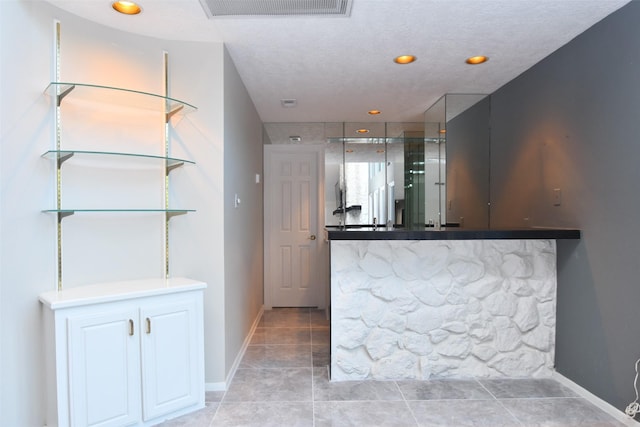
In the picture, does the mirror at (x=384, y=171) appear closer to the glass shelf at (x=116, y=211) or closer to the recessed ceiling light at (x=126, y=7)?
the glass shelf at (x=116, y=211)

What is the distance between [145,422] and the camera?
198cm

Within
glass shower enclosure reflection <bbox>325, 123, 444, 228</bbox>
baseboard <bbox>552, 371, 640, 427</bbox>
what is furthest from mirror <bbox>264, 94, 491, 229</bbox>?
baseboard <bbox>552, 371, 640, 427</bbox>

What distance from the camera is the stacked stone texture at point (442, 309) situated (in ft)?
8.43

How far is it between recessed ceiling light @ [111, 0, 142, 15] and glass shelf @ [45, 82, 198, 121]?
43cm

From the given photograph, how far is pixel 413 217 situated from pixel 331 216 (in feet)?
3.44

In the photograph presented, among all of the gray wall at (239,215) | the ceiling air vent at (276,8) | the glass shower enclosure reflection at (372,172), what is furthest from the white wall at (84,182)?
the glass shower enclosure reflection at (372,172)

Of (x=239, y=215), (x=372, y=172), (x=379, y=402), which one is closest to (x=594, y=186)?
(x=379, y=402)

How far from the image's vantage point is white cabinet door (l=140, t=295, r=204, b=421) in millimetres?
1979

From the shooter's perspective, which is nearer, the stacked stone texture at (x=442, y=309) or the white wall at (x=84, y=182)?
the white wall at (x=84, y=182)

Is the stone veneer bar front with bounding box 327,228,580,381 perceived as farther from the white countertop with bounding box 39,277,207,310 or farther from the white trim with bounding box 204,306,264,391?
the white countertop with bounding box 39,277,207,310

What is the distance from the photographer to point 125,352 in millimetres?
1898

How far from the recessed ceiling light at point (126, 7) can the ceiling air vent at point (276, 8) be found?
39 cm

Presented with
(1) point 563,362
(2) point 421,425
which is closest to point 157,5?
(2) point 421,425

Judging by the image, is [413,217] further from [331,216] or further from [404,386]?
[404,386]
